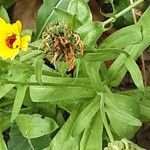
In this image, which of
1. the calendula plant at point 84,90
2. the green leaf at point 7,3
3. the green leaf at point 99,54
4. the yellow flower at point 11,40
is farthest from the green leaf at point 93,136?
the green leaf at point 7,3

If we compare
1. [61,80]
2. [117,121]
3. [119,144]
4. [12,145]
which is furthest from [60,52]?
[12,145]

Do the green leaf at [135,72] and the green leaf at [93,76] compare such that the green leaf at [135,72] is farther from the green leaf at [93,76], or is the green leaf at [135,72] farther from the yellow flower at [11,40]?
the yellow flower at [11,40]

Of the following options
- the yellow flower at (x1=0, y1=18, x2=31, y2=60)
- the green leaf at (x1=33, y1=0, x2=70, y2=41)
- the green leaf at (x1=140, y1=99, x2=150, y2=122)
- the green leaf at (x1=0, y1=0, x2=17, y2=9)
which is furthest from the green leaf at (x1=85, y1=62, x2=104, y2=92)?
the green leaf at (x1=0, y1=0, x2=17, y2=9)

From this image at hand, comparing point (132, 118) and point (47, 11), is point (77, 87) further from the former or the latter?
point (47, 11)

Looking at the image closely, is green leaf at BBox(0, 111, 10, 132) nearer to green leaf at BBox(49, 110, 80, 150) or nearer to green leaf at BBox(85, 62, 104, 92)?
green leaf at BBox(49, 110, 80, 150)

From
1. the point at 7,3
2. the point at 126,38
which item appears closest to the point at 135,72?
the point at 126,38

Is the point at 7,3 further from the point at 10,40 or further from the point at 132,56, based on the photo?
the point at 10,40
